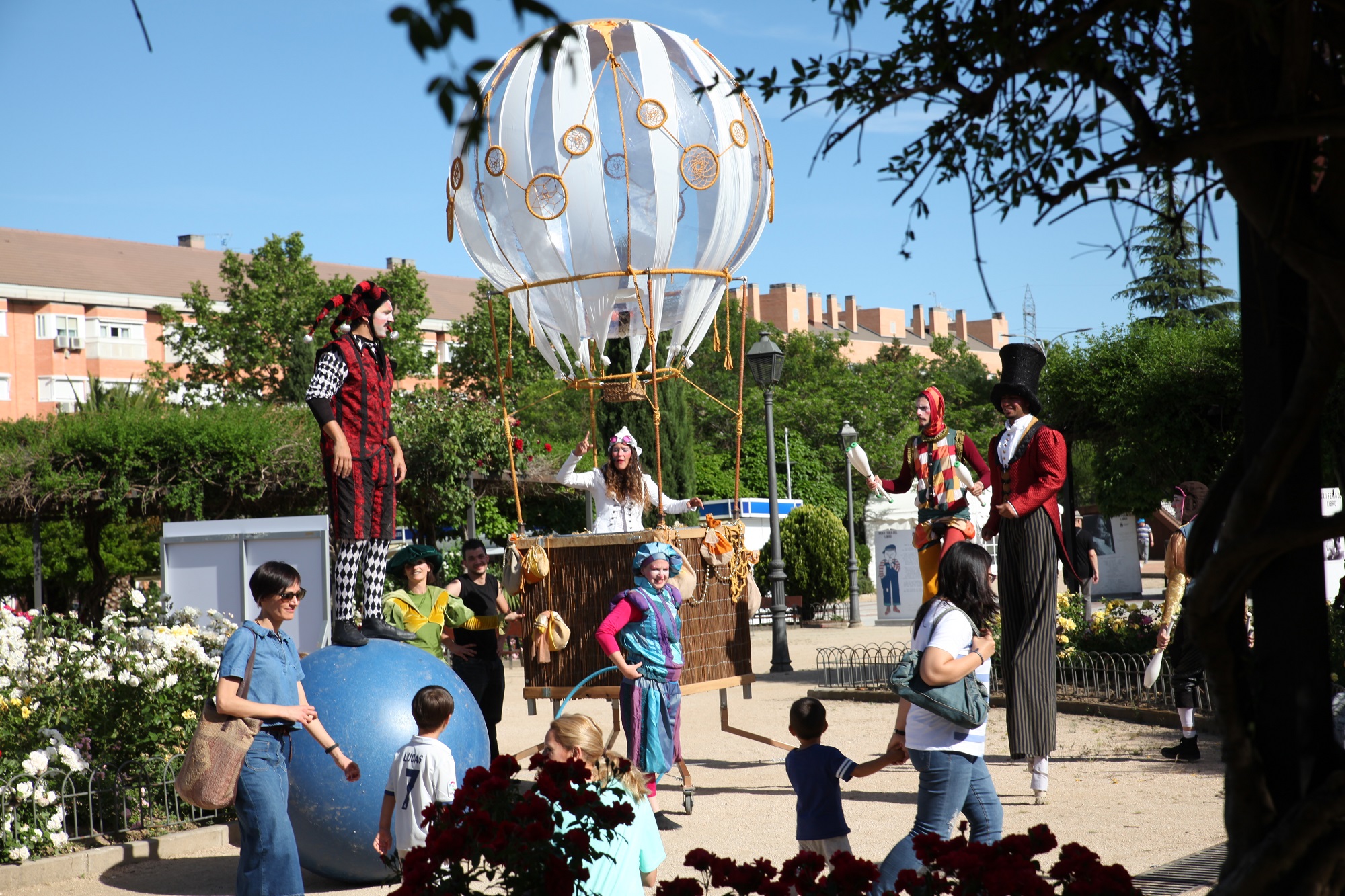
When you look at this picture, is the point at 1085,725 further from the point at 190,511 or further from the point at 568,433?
the point at 568,433

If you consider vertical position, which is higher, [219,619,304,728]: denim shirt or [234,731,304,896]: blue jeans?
A: [219,619,304,728]: denim shirt

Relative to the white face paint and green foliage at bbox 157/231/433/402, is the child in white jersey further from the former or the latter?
green foliage at bbox 157/231/433/402

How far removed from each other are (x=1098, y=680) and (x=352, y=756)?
8611 mm

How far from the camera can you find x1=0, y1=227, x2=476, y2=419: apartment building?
2208 inches

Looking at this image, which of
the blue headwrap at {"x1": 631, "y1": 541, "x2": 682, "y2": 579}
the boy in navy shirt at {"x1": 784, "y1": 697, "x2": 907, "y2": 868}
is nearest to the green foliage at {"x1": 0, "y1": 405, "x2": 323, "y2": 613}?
the blue headwrap at {"x1": 631, "y1": 541, "x2": 682, "y2": 579}

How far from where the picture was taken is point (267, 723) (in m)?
5.64

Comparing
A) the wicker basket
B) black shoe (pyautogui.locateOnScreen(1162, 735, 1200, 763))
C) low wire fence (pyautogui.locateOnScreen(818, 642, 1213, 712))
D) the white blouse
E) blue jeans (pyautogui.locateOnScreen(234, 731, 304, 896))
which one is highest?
the wicker basket

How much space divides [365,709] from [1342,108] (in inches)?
216

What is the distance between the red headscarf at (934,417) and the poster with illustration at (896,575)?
14904 mm

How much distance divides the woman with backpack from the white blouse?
409 centimetres

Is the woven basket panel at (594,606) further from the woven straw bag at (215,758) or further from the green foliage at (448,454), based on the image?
the green foliage at (448,454)

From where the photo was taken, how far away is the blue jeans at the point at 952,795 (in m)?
5.17

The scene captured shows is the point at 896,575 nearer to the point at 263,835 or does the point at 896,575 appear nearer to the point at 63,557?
the point at 263,835

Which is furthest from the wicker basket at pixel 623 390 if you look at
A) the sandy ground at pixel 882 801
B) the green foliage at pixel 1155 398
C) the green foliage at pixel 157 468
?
the green foliage at pixel 157 468
